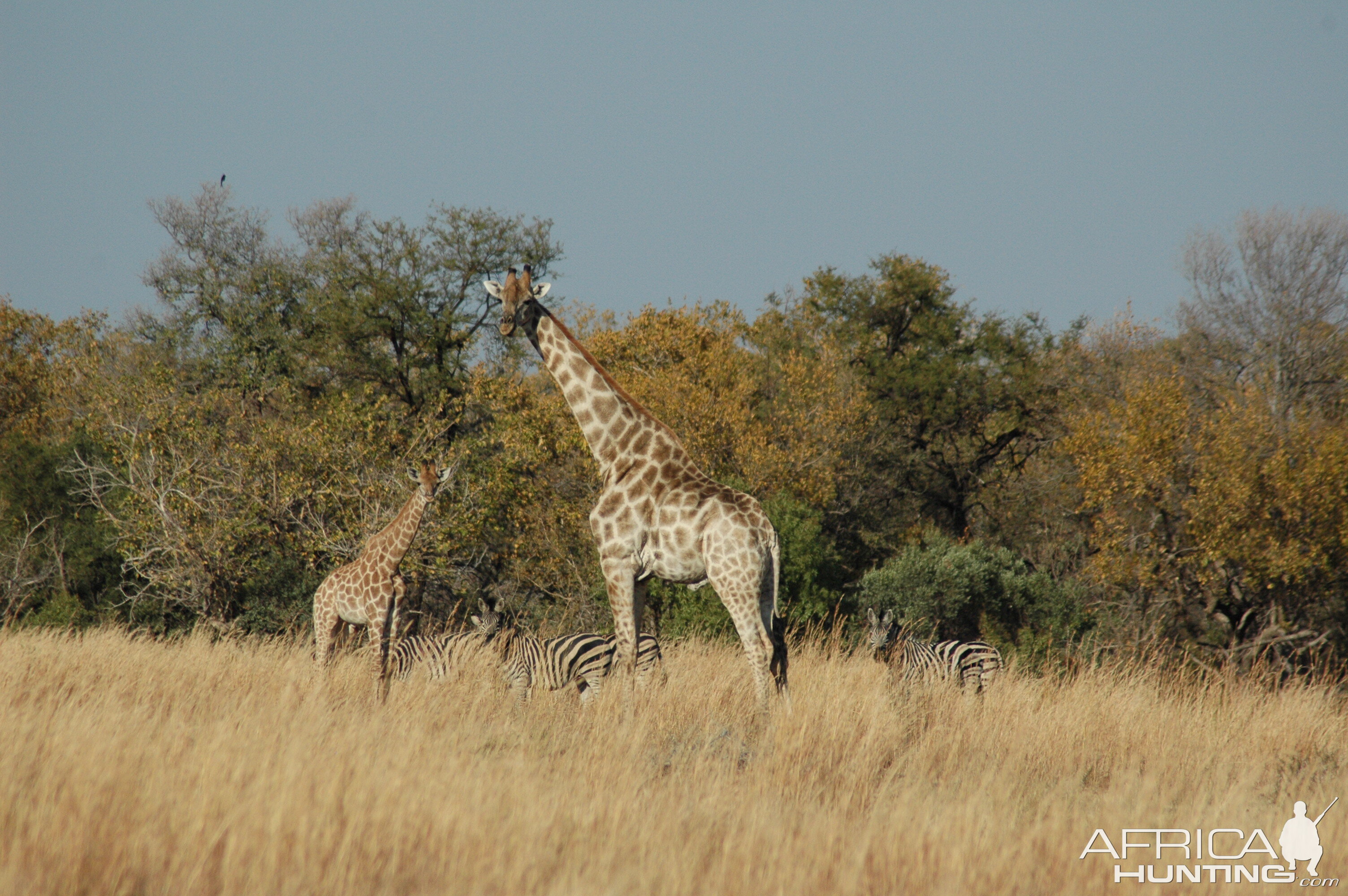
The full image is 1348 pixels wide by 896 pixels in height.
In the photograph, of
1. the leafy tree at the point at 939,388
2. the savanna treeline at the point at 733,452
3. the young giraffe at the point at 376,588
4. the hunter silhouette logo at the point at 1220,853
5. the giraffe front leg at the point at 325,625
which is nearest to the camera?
the hunter silhouette logo at the point at 1220,853

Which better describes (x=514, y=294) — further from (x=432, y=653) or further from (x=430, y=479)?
(x=432, y=653)

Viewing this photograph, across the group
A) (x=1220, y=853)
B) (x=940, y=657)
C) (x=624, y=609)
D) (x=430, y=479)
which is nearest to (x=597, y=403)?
(x=624, y=609)

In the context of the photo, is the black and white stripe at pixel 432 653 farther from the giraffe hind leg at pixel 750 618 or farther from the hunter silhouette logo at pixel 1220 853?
the hunter silhouette logo at pixel 1220 853

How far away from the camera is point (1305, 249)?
24.5 meters

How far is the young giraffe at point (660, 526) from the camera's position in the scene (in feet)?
26.6

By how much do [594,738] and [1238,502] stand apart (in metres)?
15.7

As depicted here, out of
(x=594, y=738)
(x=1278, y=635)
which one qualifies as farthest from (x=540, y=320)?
(x=1278, y=635)

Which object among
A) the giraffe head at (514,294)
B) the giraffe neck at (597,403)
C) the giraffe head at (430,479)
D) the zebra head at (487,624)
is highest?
the giraffe head at (514,294)

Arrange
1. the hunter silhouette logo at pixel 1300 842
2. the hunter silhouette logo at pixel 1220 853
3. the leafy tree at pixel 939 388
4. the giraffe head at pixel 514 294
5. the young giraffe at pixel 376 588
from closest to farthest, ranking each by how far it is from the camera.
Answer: the hunter silhouette logo at pixel 1220 853
the hunter silhouette logo at pixel 1300 842
the giraffe head at pixel 514 294
the young giraffe at pixel 376 588
the leafy tree at pixel 939 388

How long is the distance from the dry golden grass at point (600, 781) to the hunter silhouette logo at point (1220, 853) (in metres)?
0.10

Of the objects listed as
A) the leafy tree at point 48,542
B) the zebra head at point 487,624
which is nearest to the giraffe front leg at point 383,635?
the zebra head at point 487,624

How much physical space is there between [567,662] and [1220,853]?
5.49 metres

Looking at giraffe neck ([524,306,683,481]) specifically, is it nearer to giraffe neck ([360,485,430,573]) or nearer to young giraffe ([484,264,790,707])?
young giraffe ([484,264,790,707])

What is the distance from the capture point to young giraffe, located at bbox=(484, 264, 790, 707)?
26.6 feet
